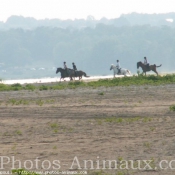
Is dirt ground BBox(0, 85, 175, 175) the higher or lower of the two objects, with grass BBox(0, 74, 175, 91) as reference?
lower

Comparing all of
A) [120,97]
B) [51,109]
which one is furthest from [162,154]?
[120,97]

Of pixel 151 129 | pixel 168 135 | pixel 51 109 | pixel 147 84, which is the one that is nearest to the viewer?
pixel 168 135

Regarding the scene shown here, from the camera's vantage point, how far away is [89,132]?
18.7 meters

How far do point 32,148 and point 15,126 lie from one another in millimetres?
4729

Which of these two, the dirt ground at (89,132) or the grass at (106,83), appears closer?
the dirt ground at (89,132)

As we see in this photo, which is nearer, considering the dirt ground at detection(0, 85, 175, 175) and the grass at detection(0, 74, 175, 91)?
the dirt ground at detection(0, 85, 175, 175)

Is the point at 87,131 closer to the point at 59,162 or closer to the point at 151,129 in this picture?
the point at 151,129

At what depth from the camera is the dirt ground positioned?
1433 centimetres

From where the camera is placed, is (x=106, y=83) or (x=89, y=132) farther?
(x=106, y=83)

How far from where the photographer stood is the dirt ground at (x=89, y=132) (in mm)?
14328

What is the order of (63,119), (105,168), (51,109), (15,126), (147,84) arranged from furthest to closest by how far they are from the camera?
(147,84), (51,109), (63,119), (15,126), (105,168)

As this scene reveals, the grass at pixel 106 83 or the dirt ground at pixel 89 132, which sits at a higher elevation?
the grass at pixel 106 83

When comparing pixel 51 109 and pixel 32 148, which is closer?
pixel 32 148

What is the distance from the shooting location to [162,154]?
48.3ft
